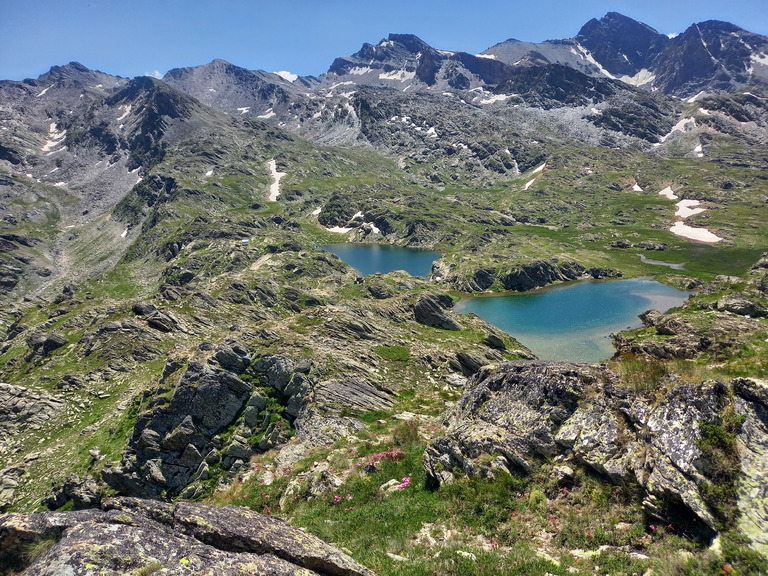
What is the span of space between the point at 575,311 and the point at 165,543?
10594 cm

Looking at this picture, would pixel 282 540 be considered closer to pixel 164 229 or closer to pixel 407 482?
pixel 407 482

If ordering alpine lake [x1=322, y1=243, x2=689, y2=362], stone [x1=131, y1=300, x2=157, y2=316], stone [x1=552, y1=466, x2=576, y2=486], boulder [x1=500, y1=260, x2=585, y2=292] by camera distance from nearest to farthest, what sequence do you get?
stone [x1=552, y1=466, x2=576, y2=486] < stone [x1=131, y1=300, x2=157, y2=316] < alpine lake [x1=322, y1=243, x2=689, y2=362] < boulder [x1=500, y1=260, x2=585, y2=292]

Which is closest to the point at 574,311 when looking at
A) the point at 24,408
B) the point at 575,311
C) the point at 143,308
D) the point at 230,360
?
the point at 575,311

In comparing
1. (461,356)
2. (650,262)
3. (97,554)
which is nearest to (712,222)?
(650,262)

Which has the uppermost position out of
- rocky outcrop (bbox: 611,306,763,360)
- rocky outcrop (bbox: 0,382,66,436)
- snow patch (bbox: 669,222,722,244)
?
snow patch (bbox: 669,222,722,244)

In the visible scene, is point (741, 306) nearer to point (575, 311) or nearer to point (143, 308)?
point (575, 311)

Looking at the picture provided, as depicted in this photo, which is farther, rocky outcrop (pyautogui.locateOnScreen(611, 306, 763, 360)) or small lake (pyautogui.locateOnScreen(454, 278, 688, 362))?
small lake (pyautogui.locateOnScreen(454, 278, 688, 362))

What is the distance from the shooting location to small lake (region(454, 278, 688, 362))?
236 ft

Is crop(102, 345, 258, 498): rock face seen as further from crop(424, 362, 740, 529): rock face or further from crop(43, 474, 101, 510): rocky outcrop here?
crop(424, 362, 740, 529): rock face

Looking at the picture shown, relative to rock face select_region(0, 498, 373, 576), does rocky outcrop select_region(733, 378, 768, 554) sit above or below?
above

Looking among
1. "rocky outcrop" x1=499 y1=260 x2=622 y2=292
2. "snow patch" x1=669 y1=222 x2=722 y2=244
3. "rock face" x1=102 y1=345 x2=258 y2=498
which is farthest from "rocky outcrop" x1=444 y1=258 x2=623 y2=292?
"rock face" x1=102 y1=345 x2=258 y2=498

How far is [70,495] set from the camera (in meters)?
24.0

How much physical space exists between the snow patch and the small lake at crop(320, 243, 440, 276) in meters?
129

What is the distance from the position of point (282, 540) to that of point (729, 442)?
1244 centimetres
